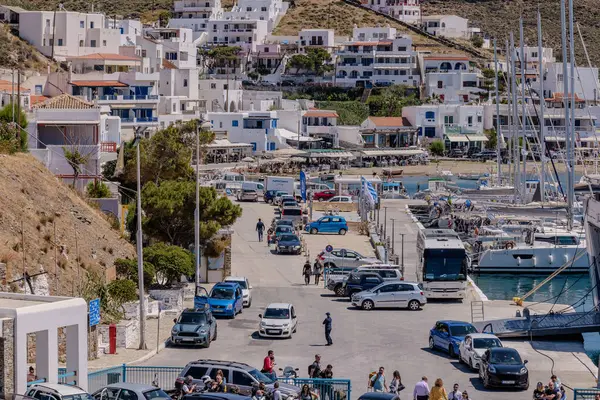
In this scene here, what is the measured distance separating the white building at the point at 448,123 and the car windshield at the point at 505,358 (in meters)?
102

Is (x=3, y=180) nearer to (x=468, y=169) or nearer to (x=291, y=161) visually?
(x=291, y=161)

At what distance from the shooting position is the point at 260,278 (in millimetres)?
49125

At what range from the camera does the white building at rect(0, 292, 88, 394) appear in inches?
915

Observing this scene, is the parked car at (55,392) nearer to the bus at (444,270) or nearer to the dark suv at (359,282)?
the dark suv at (359,282)

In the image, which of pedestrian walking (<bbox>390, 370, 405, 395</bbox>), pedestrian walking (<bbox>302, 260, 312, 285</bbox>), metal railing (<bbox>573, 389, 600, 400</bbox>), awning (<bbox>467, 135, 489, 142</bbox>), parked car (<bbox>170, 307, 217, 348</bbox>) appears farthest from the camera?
awning (<bbox>467, 135, 489, 142</bbox>)

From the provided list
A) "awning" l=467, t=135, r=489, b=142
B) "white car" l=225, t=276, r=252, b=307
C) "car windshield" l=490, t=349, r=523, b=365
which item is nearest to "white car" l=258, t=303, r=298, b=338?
"white car" l=225, t=276, r=252, b=307

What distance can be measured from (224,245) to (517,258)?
2029cm

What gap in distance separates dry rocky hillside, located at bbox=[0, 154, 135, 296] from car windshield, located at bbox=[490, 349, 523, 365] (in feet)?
42.4

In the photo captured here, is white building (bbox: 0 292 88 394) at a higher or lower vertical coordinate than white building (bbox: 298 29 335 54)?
lower

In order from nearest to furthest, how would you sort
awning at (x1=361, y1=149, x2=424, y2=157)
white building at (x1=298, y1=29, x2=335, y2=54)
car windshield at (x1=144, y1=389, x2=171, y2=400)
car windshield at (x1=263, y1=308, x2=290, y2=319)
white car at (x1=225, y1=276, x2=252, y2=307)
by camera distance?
car windshield at (x1=144, y1=389, x2=171, y2=400), car windshield at (x1=263, y1=308, x2=290, y2=319), white car at (x1=225, y1=276, x2=252, y2=307), awning at (x1=361, y1=149, x2=424, y2=157), white building at (x1=298, y1=29, x2=335, y2=54)

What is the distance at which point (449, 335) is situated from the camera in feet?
112

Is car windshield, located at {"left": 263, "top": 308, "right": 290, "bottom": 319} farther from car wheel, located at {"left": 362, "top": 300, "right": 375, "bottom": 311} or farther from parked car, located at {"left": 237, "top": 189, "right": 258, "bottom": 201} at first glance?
parked car, located at {"left": 237, "top": 189, "right": 258, "bottom": 201}

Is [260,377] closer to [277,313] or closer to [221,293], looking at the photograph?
[277,313]

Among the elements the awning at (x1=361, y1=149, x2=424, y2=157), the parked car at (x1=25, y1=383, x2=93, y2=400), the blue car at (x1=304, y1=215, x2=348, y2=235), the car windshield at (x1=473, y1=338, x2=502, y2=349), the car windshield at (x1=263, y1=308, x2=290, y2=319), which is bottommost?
the awning at (x1=361, y1=149, x2=424, y2=157)
